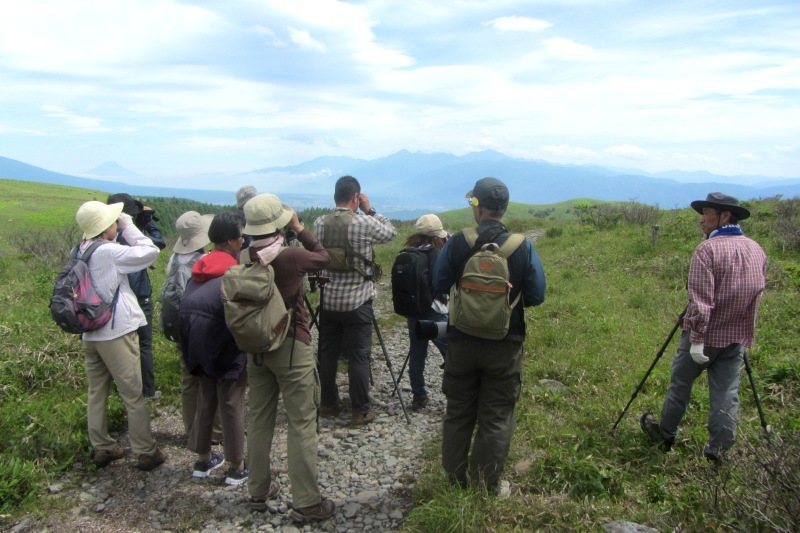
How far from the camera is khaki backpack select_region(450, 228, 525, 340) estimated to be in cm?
380

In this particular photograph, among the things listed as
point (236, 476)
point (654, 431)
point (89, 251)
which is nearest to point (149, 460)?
point (236, 476)

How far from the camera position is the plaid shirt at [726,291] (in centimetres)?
438

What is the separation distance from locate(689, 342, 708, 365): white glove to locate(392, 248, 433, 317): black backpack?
2.90 m

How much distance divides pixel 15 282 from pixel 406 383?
9618 mm

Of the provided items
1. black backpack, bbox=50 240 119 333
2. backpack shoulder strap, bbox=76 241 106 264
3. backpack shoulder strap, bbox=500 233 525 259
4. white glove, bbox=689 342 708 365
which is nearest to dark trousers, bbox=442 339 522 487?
backpack shoulder strap, bbox=500 233 525 259

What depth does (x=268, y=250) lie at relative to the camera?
407 cm

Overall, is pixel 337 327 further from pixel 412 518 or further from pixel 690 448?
pixel 690 448

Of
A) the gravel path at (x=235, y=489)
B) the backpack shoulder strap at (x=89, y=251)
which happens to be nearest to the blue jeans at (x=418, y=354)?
the gravel path at (x=235, y=489)

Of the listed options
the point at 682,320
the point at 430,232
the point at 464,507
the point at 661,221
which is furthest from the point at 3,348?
the point at 661,221

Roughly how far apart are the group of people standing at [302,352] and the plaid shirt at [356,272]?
494mm

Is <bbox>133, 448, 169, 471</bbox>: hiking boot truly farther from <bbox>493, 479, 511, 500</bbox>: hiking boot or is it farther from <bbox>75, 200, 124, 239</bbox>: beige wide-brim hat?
<bbox>493, 479, 511, 500</bbox>: hiking boot

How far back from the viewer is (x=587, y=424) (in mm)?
5672

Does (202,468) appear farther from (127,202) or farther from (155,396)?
(127,202)

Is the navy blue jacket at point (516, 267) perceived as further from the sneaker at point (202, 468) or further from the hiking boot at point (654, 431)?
the sneaker at point (202, 468)
